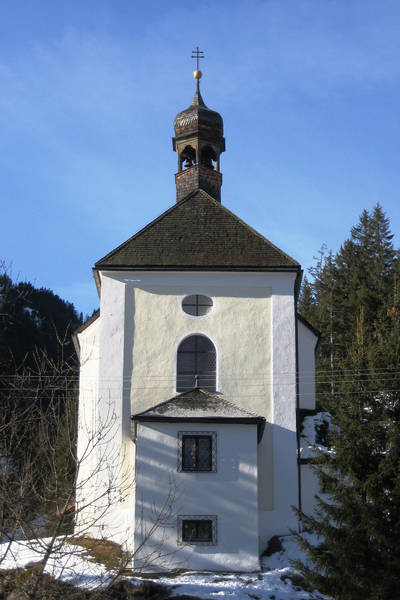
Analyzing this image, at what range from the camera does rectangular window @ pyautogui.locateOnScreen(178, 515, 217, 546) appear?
784 inches

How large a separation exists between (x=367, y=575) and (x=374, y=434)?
2674 millimetres

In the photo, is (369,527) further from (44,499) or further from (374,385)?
(44,499)

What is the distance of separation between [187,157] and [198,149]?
2.68ft

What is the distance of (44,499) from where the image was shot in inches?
459

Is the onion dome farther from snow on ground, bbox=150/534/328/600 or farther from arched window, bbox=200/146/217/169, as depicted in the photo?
snow on ground, bbox=150/534/328/600

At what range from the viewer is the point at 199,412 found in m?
21.0

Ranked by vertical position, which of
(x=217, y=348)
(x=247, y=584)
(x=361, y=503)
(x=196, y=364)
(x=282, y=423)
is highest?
(x=217, y=348)

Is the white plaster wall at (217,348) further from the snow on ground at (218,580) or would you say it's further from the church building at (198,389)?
the snow on ground at (218,580)

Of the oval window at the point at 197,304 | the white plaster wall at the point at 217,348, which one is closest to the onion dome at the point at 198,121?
the white plaster wall at the point at 217,348

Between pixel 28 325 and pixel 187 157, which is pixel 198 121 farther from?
pixel 28 325

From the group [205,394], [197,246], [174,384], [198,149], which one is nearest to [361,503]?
[205,394]

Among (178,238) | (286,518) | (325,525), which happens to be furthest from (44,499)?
(178,238)

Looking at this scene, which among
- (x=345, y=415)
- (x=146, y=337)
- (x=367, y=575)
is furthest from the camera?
(x=146, y=337)

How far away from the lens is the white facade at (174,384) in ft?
67.5
